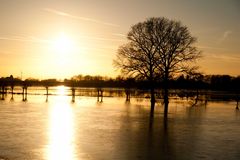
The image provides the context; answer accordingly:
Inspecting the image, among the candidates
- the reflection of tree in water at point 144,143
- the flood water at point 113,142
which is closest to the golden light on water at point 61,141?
the flood water at point 113,142

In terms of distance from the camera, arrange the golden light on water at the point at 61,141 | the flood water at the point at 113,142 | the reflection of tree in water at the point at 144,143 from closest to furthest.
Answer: the golden light on water at the point at 61,141 < the flood water at the point at 113,142 < the reflection of tree in water at the point at 144,143

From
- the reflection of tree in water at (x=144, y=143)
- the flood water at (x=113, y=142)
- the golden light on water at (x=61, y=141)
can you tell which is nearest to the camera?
the golden light on water at (x=61, y=141)

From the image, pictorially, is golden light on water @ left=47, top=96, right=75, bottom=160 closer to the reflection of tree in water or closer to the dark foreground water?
the dark foreground water

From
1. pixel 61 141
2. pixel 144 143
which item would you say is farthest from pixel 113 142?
pixel 61 141

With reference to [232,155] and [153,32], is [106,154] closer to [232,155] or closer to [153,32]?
[232,155]

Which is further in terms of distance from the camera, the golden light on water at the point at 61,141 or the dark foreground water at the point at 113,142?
the dark foreground water at the point at 113,142

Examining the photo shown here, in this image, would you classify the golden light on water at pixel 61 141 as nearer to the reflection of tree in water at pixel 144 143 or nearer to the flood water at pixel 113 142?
the flood water at pixel 113 142

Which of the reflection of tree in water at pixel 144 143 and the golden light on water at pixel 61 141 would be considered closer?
the golden light on water at pixel 61 141

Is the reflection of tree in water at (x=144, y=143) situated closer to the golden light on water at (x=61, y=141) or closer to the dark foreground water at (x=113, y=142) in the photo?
the dark foreground water at (x=113, y=142)

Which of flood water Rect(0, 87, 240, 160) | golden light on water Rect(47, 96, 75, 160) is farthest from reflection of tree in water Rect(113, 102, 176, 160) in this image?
golden light on water Rect(47, 96, 75, 160)

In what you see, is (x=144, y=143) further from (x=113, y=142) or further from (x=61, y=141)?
(x=61, y=141)

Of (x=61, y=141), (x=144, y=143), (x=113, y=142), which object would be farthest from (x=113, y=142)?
(x=61, y=141)

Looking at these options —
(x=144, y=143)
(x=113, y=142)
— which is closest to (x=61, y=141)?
(x=113, y=142)

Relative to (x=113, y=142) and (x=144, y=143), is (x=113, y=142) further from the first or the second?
(x=144, y=143)
